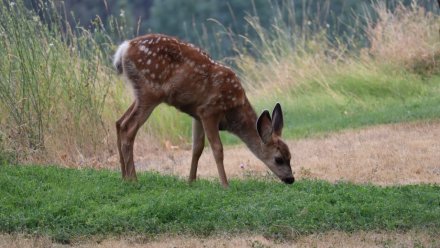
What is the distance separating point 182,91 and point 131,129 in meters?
0.68

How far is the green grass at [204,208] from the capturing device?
356 inches

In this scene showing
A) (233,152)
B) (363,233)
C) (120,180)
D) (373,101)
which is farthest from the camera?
(373,101)

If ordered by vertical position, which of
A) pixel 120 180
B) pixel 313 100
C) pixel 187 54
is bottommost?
pixel 313 100

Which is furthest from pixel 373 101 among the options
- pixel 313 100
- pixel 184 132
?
pixel 184 132

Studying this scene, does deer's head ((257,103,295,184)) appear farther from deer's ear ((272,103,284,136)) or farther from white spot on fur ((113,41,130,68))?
white spot on fur ((113,41,130,68))

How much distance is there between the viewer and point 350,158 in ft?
44.5

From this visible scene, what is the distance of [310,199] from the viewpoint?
31.8ft

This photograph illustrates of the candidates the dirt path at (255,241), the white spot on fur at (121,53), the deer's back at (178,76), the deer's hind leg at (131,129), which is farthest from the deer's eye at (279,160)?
the dirt path at (255,241)

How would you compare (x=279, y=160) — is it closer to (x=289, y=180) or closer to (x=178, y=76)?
(x=289, y=180)

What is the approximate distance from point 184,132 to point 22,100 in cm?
455

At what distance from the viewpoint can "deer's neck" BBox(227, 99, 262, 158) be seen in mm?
11441

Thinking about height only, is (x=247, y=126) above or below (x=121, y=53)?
below

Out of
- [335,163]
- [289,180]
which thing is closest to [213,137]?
[289,180]

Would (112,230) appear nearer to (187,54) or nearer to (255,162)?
(187,54)
